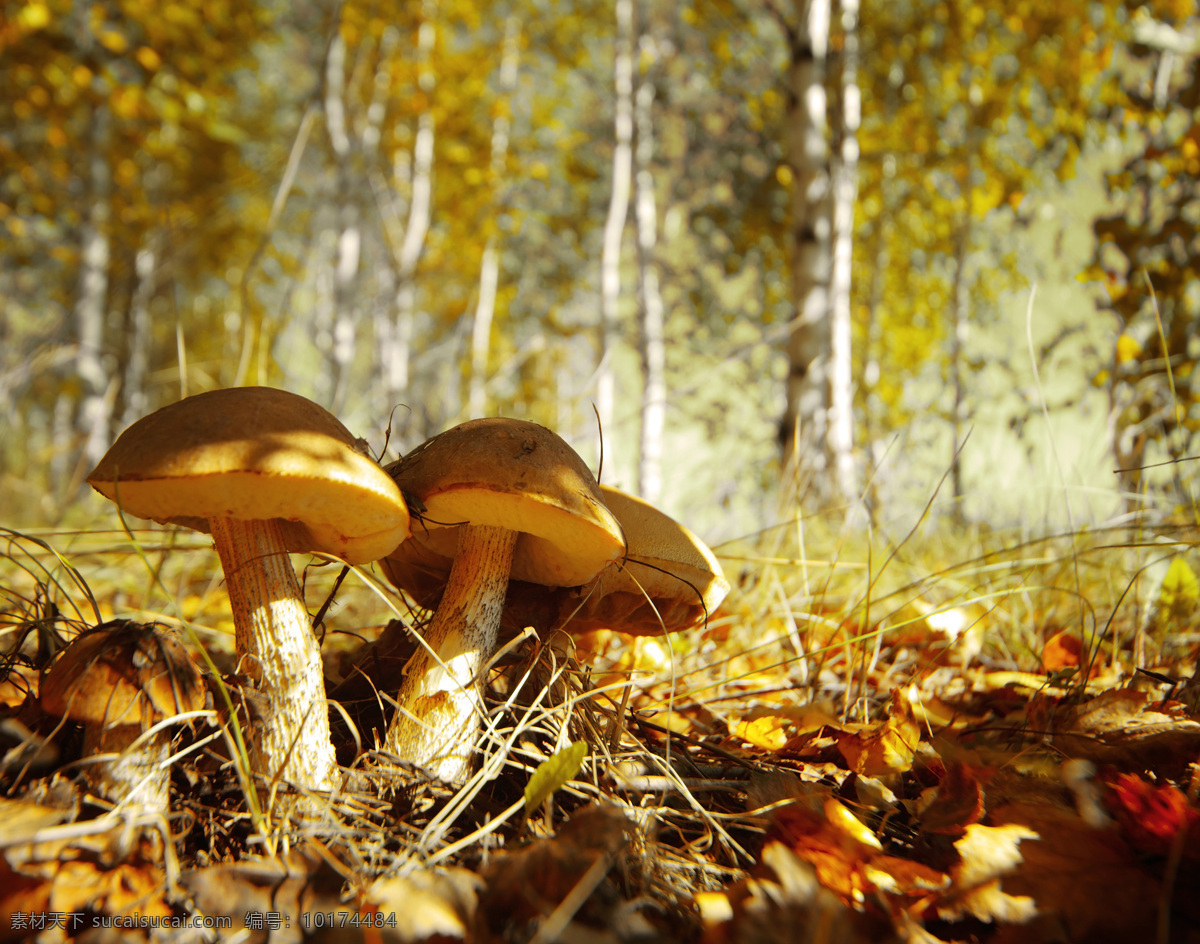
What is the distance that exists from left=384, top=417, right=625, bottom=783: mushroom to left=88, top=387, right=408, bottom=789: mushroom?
11 centimetres

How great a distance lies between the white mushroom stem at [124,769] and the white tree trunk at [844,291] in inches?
135

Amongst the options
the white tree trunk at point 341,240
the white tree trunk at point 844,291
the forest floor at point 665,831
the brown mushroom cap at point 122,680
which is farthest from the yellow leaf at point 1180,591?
the white tree trunk at point 341,240

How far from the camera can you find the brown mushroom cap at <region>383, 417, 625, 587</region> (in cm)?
102

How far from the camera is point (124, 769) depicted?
0.90 meters

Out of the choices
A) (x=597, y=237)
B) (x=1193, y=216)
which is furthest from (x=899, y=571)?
(x=597, y=237)

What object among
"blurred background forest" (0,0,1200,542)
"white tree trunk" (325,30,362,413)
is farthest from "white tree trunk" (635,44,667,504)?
"white tree trunk" (325,30,362,413)

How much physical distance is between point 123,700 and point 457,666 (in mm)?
496

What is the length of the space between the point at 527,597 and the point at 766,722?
61 centimetres

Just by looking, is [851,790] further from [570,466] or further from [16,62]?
[16,62]

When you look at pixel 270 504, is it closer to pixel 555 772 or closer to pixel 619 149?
pixel 555 772

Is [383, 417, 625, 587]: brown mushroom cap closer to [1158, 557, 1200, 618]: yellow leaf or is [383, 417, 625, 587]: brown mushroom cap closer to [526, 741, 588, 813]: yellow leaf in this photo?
[526, 741, 588, 813]: yellow leaf

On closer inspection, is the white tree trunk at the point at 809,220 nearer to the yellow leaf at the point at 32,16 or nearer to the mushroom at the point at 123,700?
the mushroom at the point at 123,700

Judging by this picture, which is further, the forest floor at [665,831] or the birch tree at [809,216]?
the birch tree at [809,216]

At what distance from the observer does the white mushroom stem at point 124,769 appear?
2.93 ft
